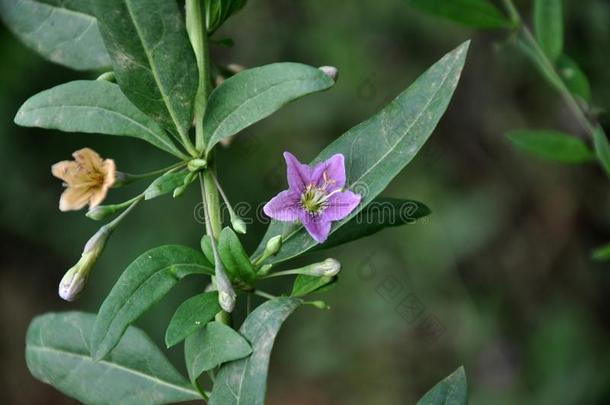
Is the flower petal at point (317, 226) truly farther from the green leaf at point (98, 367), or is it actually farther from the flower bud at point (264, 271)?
the green leaf at point (98, 367)

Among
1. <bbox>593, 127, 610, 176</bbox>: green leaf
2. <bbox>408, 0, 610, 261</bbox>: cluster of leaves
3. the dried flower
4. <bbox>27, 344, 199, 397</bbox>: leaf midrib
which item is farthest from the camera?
<bbox>408, 0, 610, 261</bbox>: cluster of leaves

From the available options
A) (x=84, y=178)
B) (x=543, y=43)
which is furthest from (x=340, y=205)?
(x=543, y=43)

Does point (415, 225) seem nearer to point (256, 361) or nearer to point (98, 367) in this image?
point (98, 367)

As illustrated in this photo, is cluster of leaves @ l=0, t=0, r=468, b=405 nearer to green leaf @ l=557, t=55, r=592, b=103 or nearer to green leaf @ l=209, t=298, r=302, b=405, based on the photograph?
green leaf @ l=209, t=298, r=302, b=405

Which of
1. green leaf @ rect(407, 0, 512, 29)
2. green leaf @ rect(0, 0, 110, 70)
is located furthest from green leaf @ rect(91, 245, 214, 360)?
green leaf @ rect(407, 0, 512, 29)

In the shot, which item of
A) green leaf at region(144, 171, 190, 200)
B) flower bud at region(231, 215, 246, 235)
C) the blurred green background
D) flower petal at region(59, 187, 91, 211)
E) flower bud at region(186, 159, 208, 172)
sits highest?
flower bud at region(186, 159, 208, 172)

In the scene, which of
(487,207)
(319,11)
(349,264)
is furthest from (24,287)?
(487,207)
